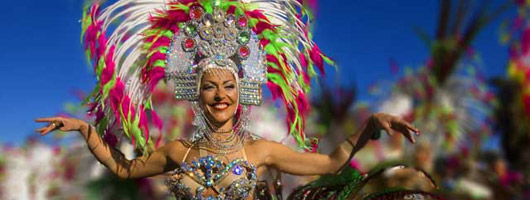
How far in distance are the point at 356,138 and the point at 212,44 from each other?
0.91 meters

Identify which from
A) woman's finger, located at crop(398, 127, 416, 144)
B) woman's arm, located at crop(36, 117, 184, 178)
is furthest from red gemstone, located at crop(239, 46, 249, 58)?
woman's finger, located at crop(398, 127, 416, 144)

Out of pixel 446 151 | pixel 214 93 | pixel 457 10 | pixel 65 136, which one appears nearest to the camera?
pixel 214 93

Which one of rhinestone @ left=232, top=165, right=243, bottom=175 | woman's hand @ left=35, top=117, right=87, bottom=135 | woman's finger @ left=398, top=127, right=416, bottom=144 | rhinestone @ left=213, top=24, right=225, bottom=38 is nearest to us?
woman's finger @ left=398, top=127, right=416, bottom=144

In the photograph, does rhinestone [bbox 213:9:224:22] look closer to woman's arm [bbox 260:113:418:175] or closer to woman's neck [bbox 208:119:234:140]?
woman's neck [bbox 208:119:234:140]

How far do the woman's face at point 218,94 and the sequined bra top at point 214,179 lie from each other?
0.23 meters

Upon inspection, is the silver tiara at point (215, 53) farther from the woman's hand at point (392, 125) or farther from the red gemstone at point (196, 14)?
the woman's hand at point (392, 125)

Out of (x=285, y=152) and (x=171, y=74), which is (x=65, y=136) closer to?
(x=171, y=74)

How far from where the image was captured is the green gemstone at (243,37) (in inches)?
117

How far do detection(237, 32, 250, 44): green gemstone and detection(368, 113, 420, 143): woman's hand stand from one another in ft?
2.60

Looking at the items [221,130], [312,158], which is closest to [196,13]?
[221,130]

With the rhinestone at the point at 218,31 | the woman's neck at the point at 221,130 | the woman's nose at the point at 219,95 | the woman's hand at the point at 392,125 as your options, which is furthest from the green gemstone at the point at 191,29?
the woman's hand at the point at 392,125

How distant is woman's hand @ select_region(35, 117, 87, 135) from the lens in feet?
9.01

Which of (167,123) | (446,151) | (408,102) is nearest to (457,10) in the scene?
(408,102)

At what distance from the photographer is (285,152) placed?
3086 mm
